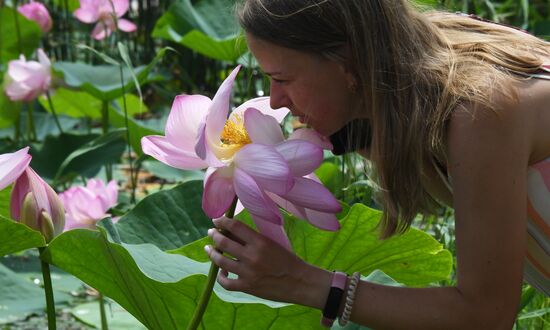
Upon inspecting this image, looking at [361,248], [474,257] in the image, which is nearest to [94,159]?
[361,248]

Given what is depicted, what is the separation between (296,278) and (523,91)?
15.5 inches

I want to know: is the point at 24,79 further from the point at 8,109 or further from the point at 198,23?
the point at 198,23

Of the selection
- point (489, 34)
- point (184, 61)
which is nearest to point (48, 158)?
point (184, 61)

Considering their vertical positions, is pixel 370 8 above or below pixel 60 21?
above

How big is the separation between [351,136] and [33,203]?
1.45 feet

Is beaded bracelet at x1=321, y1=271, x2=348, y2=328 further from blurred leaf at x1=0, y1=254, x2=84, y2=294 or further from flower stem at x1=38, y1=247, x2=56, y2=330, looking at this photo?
blurred leaf at x1=0, y1=254, x2=84, y2=294

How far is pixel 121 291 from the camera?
1.58m

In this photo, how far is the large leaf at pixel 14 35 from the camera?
375 cm

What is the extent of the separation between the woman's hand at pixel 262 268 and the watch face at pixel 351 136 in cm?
19

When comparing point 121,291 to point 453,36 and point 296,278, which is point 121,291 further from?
point 453,36

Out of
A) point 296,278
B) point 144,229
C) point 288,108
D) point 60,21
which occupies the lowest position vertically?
point 60,21

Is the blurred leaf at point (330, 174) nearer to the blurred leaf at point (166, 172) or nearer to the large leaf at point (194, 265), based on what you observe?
the large leaf at point (194, 265)

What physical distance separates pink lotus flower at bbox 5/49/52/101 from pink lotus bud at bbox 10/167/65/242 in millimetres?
1815

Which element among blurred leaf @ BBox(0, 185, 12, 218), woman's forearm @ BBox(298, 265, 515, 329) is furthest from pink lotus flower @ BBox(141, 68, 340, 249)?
blurred leaf @ BBox(0, 185, 12, 218)
